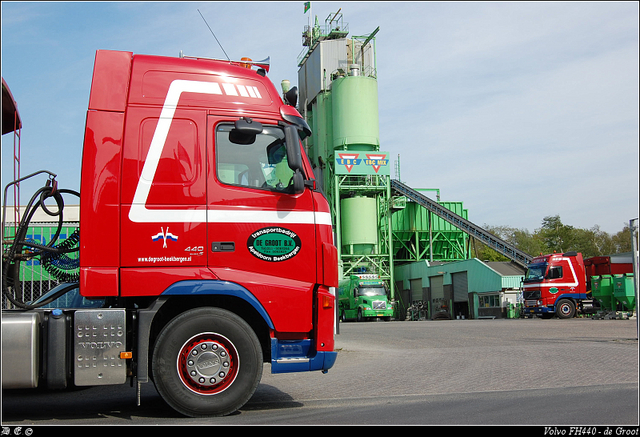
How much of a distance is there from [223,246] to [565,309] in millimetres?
30809

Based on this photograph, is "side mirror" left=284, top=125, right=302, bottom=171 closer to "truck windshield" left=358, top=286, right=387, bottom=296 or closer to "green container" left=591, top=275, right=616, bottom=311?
"green container" left=591, top=275, right=616, bottom=311

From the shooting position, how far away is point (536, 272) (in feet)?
115

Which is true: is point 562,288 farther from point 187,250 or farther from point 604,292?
point 187,250

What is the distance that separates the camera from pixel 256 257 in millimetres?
7043

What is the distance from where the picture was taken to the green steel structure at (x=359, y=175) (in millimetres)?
54219

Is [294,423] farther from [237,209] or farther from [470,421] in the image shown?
[237,209]

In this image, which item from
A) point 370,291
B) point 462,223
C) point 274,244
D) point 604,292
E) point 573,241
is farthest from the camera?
point 573,241

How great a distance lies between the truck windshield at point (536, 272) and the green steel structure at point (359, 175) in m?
19.5

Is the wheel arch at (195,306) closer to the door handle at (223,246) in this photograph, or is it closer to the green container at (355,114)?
the door handle at (223,246)

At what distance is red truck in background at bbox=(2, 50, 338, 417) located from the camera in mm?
6555

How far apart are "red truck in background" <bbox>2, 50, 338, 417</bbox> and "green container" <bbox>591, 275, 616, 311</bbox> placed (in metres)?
30.2

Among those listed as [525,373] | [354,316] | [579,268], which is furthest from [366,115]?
[525,373]

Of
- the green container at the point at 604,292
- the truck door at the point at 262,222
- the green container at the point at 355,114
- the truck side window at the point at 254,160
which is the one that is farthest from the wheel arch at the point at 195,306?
the green container at the point at 355,114

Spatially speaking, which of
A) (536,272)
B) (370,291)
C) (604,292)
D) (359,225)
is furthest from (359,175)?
(604,292)
